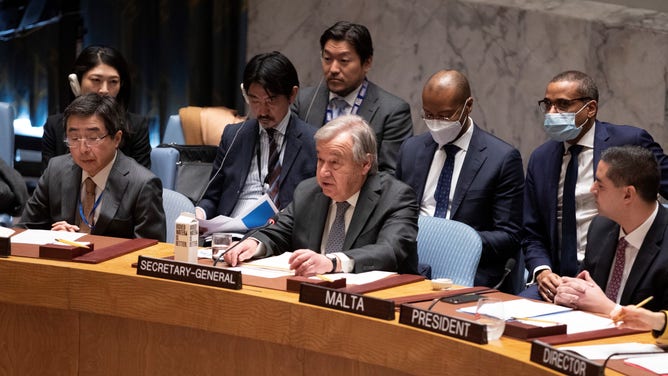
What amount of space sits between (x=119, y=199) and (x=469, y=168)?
1509 millimetres

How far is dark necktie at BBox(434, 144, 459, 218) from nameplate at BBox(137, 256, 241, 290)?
1592 millimetres

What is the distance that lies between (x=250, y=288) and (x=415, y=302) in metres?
0.51

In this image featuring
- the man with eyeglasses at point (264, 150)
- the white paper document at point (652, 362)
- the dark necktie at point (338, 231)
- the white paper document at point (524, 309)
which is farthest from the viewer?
the man with eyeglasses at point (264, 150)

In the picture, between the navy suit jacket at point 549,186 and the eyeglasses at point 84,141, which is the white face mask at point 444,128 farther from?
the eyeglasses at point 84,141

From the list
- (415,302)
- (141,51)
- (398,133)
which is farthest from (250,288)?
(141,51)

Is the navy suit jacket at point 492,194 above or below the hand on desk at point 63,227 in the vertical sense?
above

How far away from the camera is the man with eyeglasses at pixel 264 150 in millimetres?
4582

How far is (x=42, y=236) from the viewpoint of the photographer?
3.74m

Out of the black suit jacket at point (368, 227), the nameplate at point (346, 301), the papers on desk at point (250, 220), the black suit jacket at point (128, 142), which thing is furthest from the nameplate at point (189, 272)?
the black suit jacket at point (128, 142)

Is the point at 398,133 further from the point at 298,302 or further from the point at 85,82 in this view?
the point at 298,302

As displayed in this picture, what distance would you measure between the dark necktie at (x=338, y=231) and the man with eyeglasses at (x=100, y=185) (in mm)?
720

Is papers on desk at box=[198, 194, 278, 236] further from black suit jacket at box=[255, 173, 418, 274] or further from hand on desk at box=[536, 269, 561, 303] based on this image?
hand on desk at box=[536, 269, 561, 303]

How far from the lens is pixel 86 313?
3328 mm

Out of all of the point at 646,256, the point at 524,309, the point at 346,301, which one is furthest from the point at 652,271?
the point at 346,301
